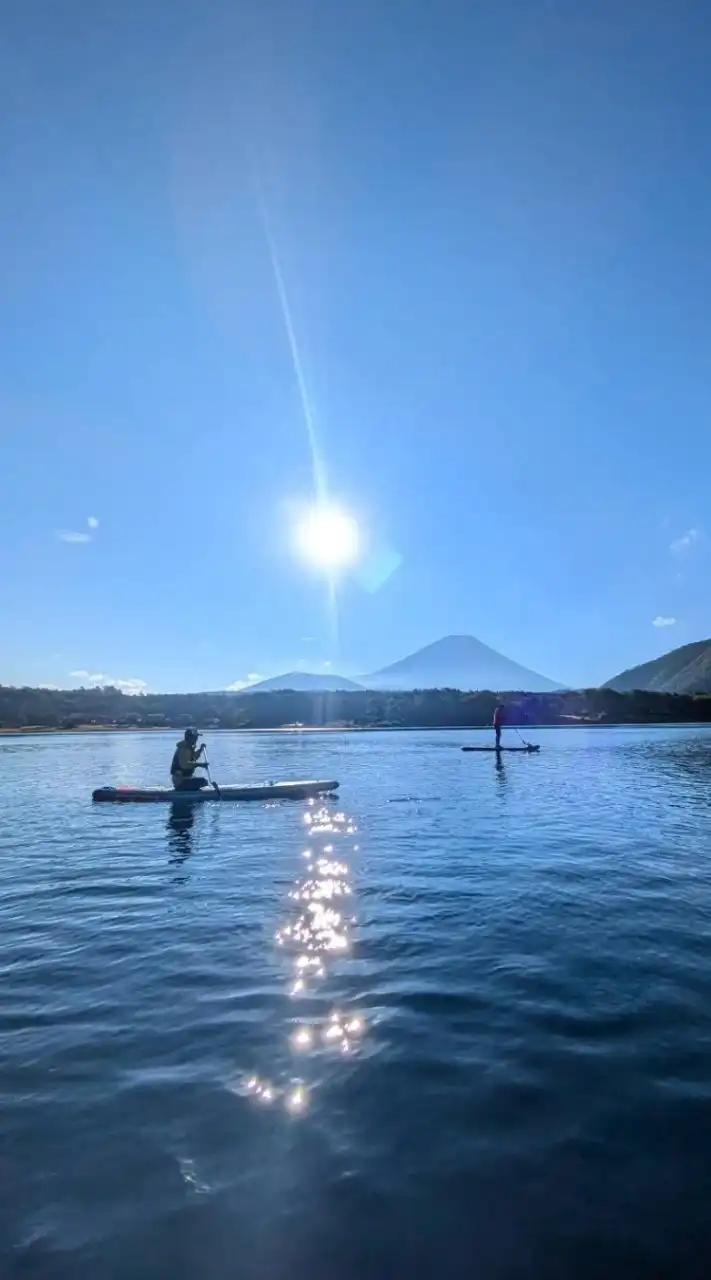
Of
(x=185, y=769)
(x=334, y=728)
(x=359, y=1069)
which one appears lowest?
(x=359, y=1069)

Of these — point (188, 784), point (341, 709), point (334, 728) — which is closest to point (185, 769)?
point (188, 784)

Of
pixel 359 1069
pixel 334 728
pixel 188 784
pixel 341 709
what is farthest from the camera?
pixel 341 709

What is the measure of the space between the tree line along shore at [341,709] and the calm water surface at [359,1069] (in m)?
114

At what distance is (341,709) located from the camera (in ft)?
480

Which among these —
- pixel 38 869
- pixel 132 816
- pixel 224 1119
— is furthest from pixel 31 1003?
pixel 132 816

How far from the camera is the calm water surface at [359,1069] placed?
210 inches

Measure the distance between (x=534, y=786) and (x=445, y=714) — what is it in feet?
320

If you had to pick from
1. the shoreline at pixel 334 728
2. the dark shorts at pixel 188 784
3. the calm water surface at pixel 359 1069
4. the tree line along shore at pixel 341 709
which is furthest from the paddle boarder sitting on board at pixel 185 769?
the tree line along shore at pixel 341 709

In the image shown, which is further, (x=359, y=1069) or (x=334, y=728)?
(x=334, y=728)

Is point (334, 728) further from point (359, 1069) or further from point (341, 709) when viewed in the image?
point (359, 1069)

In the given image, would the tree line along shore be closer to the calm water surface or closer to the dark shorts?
the dark shorts

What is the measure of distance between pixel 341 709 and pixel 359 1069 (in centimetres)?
13903

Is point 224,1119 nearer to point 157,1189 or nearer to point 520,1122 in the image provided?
point 157,1189

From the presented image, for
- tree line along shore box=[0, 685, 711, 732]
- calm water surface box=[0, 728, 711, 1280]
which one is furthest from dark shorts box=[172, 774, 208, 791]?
tree line along shore box=[0, 685, 711, 732]
